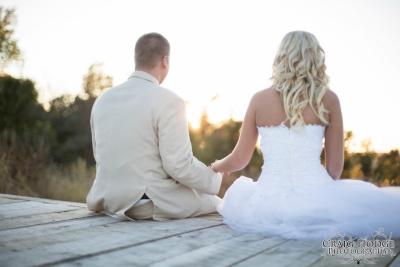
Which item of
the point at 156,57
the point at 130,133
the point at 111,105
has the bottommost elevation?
the point at 130,133

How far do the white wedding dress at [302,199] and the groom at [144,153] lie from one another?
42cm

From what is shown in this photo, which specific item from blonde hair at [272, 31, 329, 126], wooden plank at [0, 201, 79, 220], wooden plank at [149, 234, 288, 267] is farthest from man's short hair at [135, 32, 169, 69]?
wooden plank at [149, 234, 288, 267]

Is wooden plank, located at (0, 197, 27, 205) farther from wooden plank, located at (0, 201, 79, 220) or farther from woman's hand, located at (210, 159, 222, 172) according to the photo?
woman's hand, located at (210, 159, 222, 172)

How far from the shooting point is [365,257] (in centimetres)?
239

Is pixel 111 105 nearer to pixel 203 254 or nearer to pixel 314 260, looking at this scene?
pixel 203 254

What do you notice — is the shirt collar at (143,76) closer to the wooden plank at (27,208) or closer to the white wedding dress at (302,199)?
the white wedding dress at (302,199)

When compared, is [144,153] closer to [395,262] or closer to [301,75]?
[301,75]

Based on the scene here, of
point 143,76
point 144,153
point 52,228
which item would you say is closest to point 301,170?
point 144,153

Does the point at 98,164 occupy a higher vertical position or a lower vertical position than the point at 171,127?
lower

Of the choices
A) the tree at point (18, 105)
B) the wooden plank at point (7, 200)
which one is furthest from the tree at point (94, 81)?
the wooden plank at point (7, 200)

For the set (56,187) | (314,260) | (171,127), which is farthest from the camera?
(56,187)

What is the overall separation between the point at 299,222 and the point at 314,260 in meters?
0.70

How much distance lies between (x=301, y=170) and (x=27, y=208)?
7.83ft

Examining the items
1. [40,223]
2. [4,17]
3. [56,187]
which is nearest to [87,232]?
[40,223]
